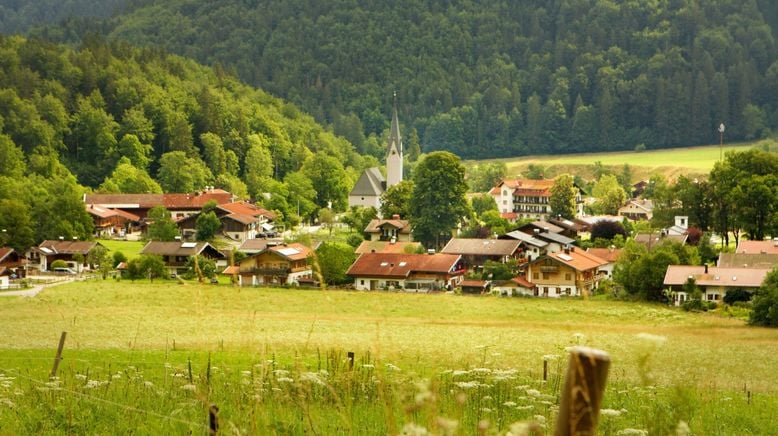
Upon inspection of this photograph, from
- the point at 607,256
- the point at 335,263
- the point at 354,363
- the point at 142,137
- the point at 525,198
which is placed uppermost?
the point at 142,137

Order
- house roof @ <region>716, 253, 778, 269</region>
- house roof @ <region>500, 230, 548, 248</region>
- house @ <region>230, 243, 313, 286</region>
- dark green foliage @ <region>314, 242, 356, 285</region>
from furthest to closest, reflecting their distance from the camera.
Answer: house roof @ <region>500, 230, 548, 248</region>, house @ <region>230, 243, 313, 286</region>, dark green foliage @ <region>314, 242, 356, 285</region>, house roof @ <region>716, 253, 778, 269</region>

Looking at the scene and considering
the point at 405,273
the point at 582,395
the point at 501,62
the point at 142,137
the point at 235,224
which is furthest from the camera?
the point at 501,62

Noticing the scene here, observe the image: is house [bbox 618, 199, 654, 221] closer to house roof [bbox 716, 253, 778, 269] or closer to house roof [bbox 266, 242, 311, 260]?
house roof [bbox 716, 253, 778, 269]

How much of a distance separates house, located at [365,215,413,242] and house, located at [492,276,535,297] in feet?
39.3

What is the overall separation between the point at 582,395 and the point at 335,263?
33691 millimetres

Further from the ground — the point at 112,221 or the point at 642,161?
the point at 642,161

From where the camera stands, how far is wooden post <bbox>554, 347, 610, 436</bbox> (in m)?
3.90

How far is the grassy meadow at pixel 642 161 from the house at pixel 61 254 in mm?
45058

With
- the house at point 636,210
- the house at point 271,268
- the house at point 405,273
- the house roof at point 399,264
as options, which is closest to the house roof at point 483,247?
the house roof at point 399,264

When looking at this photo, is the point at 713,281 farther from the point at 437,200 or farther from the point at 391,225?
the point at 391,225

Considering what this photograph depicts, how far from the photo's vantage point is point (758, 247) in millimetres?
35969

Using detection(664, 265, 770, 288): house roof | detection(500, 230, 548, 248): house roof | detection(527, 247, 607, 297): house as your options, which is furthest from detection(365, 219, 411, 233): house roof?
detection(664, 265, 770, 288): house roof

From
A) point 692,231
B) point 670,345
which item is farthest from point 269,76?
point 670,345

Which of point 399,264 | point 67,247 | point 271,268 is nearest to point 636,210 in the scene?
point 399,264
